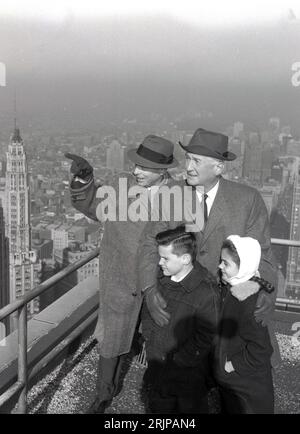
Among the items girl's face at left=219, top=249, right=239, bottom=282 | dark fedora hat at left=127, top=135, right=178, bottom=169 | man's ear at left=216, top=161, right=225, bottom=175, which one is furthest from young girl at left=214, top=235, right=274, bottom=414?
dark fedora hat at left=127, top=135, right=178, bottom=169

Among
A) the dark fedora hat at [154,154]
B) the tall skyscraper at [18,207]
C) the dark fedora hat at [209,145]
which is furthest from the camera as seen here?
the tall skyscraper at [18,207]

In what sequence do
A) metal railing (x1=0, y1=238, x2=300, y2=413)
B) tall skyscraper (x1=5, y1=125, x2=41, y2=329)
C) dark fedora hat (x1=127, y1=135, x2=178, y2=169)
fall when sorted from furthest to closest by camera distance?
tall skyscraper (x1=5, y1=125, x2=41, y2=329) → dark fedora hat (x1=127, y1=135, x2=178, y2=169) → metal railing (x1=0, y1=238, x2=300, y2=413)

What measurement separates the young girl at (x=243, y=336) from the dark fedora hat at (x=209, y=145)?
489 mm

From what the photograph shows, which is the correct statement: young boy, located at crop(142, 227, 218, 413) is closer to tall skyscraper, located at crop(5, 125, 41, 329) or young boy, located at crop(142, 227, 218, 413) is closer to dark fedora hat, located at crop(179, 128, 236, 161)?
dark fedora hat, located at crop(179, 128, 236, 161)

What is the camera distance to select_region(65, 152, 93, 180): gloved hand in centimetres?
276

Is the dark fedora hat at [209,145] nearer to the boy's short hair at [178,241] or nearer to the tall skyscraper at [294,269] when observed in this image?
the boy's short hair at [178,241]

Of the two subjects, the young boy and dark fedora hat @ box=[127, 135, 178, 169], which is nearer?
the young boy

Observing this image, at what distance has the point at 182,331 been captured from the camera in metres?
2.32

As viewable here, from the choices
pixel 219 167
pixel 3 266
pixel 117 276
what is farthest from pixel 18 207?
pixel 219 167

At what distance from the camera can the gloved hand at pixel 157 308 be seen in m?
2.33

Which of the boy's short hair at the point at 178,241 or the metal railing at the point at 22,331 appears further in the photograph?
the boy's short hair at the point at 178,241

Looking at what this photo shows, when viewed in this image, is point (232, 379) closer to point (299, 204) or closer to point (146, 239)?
point (146, 239)

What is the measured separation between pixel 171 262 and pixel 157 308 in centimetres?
23

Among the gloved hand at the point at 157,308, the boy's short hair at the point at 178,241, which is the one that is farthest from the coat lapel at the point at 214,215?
the gloved hand at the point at 157,308
